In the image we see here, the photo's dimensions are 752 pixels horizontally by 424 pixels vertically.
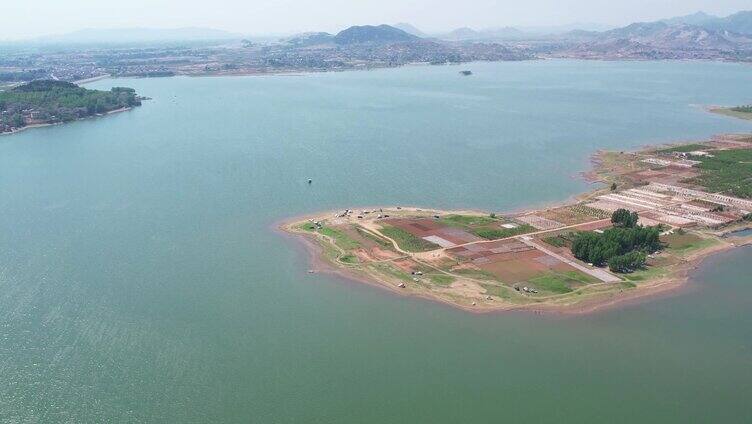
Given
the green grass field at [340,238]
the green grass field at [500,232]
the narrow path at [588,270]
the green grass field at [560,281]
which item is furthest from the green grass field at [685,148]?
the green grass field at [340,238]

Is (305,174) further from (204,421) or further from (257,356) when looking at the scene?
(204,421)

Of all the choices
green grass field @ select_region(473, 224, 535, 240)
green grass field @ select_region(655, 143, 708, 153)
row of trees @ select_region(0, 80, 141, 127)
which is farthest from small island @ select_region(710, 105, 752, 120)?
row of trees @ select_region(0, 80, 141, 127)

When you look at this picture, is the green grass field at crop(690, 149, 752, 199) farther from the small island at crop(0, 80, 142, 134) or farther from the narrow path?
the small island at crop(0, 80, 142, 134)

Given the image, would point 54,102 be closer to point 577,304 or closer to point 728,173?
point 577,304

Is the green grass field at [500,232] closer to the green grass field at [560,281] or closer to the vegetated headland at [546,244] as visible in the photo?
the vegetated headland at [546,244]

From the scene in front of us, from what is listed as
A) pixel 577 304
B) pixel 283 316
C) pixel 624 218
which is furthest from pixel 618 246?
pixel 283 316

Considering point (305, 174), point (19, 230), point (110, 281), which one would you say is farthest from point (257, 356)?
point (305, 174)
